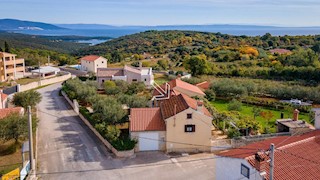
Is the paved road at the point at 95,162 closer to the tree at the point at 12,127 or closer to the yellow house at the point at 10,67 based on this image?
the tree at the point at 12,127

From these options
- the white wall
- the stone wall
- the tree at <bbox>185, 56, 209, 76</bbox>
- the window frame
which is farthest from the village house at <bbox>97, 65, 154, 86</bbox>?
the white wall

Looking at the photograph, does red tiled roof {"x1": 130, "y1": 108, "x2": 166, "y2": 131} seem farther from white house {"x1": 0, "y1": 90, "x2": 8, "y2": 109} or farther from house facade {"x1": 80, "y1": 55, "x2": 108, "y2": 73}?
house facade {"x1": 80, "y1": 55, "x2": 108, "y2": 73}

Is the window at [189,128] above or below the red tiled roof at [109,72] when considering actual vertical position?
below

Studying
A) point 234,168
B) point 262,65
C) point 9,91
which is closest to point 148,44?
point 262,65

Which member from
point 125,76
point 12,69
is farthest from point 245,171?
point 12,69

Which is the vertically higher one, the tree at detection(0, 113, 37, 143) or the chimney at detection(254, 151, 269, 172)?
the chimney at detection(254, 151, 269, 172)

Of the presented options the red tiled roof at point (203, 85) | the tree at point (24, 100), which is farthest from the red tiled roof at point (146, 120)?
the red tiled roof at point (203, 85)
